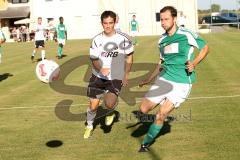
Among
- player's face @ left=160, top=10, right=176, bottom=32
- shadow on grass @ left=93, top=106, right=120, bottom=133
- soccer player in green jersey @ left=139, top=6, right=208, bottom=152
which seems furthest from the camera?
shadow on grass @ left=93, top=106, right=120, bottom=133

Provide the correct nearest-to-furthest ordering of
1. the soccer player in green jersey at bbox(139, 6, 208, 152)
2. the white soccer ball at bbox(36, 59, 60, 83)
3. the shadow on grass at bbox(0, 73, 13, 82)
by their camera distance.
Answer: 1. the soccer player in green jersey at bbox(139, 6, 208, 152)
2. the white soccer ball at bbox(36, 59, 60, 83)
3. the shadow on grass at bbox(0, 73, 13, 82)

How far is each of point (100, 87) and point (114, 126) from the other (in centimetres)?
128

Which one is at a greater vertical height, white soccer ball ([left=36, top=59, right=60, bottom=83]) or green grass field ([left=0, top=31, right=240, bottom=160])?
white soccer ball ([left=36, top=59, right=60, bottom=83])

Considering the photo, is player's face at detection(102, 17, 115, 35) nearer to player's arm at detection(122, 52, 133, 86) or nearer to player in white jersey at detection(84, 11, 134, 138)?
player in white jersey at detection(84, 11, 134, 138)

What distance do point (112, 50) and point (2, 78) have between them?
11413 mm

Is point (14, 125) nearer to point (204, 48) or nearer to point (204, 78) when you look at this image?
point (204, 48)

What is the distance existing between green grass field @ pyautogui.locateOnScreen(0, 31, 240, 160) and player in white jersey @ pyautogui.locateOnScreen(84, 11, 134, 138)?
0.74 metres

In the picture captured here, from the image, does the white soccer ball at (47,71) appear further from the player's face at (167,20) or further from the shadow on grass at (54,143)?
the player's face at (167,20)

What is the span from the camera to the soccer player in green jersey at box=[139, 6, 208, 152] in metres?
7.56

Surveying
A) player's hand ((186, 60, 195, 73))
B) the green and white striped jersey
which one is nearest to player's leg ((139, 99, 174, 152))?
the green and white striped jersey

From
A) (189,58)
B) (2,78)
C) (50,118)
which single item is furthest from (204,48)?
(2,78)

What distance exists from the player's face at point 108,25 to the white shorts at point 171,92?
128 cm

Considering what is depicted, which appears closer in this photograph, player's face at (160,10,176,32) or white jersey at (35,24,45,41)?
player's face at (160,10,176,32)

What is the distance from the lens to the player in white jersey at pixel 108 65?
28.6ft
